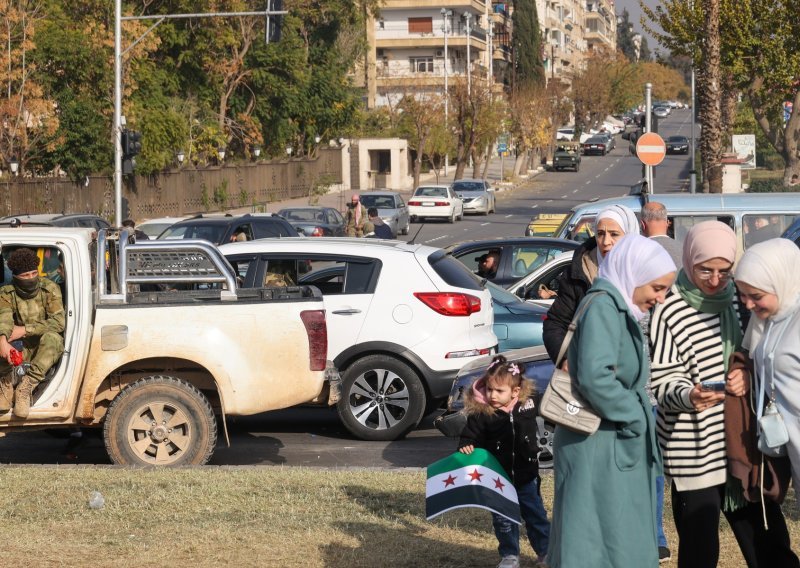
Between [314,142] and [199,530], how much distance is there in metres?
61.6

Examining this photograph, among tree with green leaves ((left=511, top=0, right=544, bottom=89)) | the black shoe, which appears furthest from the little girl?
tree with green leaves ((left=511, top=0, right=544, bottom=89))

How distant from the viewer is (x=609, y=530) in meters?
4.90

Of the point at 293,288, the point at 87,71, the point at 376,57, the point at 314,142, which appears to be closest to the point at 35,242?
the point at 293,288

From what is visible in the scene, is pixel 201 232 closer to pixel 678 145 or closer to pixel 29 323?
pixel 29 323

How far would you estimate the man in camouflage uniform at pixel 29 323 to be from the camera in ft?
29.8

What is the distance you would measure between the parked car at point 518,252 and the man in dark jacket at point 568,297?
811cm

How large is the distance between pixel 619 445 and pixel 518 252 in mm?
10744

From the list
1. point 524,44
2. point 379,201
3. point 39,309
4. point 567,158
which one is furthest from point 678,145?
point 39,309

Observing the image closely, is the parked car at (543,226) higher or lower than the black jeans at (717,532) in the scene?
higher

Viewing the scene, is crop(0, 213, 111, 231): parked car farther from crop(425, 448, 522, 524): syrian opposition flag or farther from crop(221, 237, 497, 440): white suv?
crop(425, 448, 522, 524): syrian opposition flag

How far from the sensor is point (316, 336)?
9.45 metres

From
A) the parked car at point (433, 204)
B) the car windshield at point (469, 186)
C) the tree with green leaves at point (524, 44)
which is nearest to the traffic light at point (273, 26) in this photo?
the parked car at point (433, 204)

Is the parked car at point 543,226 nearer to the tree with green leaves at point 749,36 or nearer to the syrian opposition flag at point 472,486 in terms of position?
the tree with green leaves at point 749,36

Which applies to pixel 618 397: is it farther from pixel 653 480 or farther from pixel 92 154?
pixel 92 154
